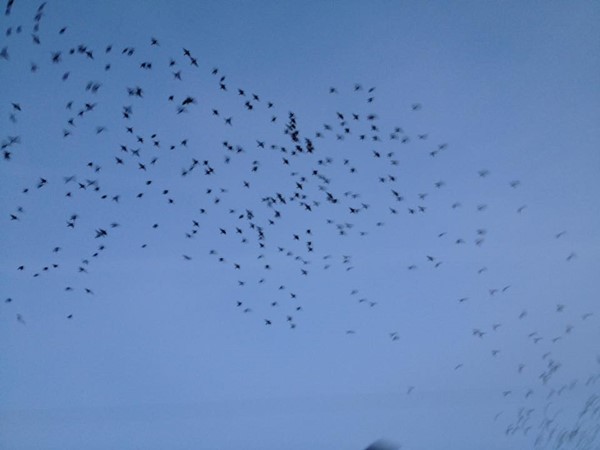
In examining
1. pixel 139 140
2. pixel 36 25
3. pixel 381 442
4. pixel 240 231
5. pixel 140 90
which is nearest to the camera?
pixel 381 442

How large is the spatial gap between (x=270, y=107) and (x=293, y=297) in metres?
6.46

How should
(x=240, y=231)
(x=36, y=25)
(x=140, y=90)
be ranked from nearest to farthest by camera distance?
(x=36, y=25), (x=140, y=90), (x=240, y=231)

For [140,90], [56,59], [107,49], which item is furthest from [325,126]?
[56,59]

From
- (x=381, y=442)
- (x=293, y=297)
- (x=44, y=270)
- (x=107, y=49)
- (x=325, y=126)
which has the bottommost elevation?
(x=381, y=442)

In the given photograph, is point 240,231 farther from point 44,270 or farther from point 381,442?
point 381,442

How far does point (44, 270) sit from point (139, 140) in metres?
5.19

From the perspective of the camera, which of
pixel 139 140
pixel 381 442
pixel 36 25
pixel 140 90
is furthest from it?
pixel 139 140

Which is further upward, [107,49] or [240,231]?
[107,49]

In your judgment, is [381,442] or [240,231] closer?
[381,442]

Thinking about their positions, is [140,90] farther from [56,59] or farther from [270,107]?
[270,107]

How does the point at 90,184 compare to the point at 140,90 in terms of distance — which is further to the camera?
the point at 90,184

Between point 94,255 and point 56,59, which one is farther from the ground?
point 56,59

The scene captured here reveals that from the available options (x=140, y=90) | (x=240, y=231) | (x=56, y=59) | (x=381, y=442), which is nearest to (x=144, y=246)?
(x=240, y=231)

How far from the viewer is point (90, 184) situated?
17656 millimetres
